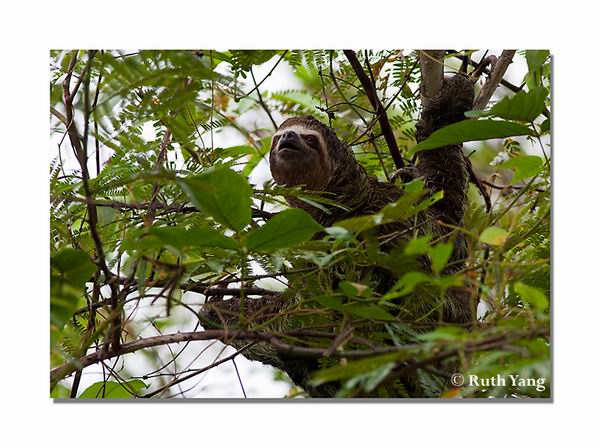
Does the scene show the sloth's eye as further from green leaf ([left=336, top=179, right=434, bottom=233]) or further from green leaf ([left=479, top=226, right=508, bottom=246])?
green leaf ([left=479, top=226, right=508, bottom=246])

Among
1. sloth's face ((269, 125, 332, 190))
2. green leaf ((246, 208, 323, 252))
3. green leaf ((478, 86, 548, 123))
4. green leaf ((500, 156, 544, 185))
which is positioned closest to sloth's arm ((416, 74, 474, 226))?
sloth's face ((269, 125, 332, 190))

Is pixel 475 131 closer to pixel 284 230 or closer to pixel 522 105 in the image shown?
pixel 522 105

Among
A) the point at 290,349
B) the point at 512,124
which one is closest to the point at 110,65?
the point at 290,349

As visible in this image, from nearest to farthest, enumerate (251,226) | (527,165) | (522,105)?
1. (522,105)
2. (251,226)
3. (527,165)

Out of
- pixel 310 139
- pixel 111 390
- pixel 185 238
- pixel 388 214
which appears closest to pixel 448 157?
pixel 310 139

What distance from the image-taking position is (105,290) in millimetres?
4008

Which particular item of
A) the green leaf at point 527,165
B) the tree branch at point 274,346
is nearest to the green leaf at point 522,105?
the green leaf at point 527,165

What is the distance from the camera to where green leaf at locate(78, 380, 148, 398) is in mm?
4061

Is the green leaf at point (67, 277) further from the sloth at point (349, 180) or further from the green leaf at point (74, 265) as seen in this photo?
the sloth at point (349, 180)

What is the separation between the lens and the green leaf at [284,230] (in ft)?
8.91

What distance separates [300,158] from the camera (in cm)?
459

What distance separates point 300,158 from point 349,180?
0.37 metres

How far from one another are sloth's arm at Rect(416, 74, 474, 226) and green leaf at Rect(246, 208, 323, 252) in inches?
87.0
